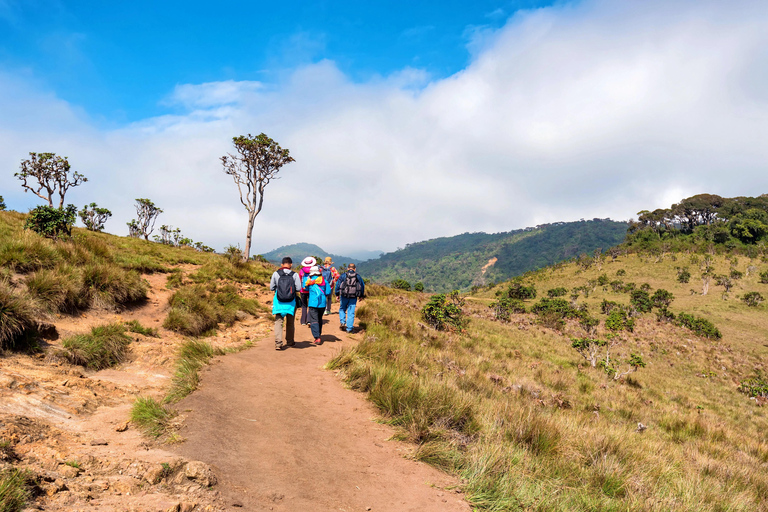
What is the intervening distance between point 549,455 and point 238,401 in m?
4.78

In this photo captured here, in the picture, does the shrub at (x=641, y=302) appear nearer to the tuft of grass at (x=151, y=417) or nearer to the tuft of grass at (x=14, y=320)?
the tuft of grass at (x=151, y=417)

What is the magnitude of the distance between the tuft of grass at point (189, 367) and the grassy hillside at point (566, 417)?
2713 mm

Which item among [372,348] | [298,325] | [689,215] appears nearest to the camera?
[372,348]

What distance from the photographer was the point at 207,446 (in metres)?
3.91

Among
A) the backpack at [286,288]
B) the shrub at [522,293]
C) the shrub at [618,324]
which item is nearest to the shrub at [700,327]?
the shrub at [618,324]

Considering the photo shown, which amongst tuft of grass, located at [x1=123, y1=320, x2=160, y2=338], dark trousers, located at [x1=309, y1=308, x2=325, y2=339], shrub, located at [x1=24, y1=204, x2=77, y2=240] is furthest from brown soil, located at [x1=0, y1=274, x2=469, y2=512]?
shrub, located at [x1=24, y1=204, x2=77, y2=240]

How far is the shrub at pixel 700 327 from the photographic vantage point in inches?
1214

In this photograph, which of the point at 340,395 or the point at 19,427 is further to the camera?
the point at 340,395

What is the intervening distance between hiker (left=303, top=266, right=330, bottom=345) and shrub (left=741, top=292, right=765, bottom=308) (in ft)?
190

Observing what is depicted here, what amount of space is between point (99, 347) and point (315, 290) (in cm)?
462

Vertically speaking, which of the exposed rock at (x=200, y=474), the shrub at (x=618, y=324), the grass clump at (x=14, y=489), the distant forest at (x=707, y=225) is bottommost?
the shrub at (x=618, y=324)

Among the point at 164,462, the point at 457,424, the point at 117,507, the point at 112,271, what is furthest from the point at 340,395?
the point at 112,271

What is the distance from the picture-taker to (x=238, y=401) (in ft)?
17.6

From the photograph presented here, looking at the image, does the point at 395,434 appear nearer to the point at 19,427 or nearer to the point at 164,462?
the point at 164,462
